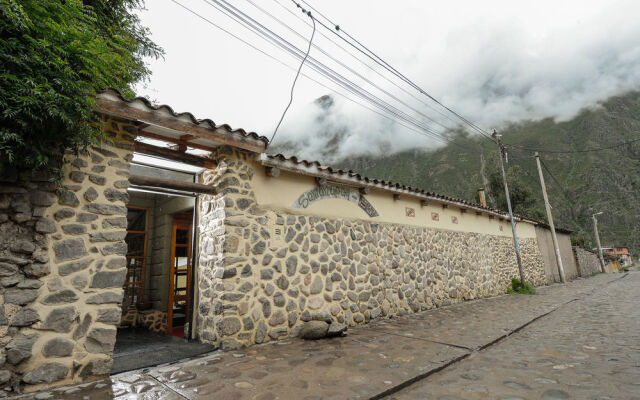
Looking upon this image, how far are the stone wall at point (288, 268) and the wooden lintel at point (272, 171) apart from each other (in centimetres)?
14

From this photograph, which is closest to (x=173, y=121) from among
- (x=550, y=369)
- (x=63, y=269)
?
(x=63, y=269)

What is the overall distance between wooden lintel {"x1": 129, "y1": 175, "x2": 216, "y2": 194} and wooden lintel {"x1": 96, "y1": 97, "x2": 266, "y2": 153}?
2.31ft

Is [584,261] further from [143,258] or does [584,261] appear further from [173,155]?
[173,155]

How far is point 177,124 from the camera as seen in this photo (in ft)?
11.8

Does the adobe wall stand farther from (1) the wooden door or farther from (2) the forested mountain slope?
(1) the wooden door

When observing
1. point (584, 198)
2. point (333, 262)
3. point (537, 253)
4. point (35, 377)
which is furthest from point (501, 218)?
point (584, 198)

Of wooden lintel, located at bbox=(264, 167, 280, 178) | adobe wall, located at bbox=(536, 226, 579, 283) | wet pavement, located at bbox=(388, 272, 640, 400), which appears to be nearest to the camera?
wet pavement, located at bbox=(388, 272, 640, 400)

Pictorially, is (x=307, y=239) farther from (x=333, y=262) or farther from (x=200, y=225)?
(x=200, y=225)

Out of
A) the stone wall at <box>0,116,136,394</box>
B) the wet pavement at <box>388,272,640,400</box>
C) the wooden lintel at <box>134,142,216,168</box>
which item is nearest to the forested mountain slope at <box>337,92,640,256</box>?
the wet pavement at <box>388,272,640,400</box>

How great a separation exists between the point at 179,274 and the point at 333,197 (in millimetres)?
3313

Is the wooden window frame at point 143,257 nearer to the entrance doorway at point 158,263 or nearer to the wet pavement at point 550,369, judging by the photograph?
the entrance doorway at point 158,263

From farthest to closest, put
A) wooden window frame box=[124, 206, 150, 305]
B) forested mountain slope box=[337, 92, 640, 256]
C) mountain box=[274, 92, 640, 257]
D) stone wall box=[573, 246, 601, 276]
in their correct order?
1. forested mountain slope box=[337, 92, 640, 256]
2. mountain box=[274, 92, 640, 257]
3. stone wall box=[573, 246, 601, 276]
4. wooden window frame box=[124, 206, 150, 305]

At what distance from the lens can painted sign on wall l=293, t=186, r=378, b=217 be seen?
5205mm

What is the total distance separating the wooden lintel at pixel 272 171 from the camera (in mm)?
4668
